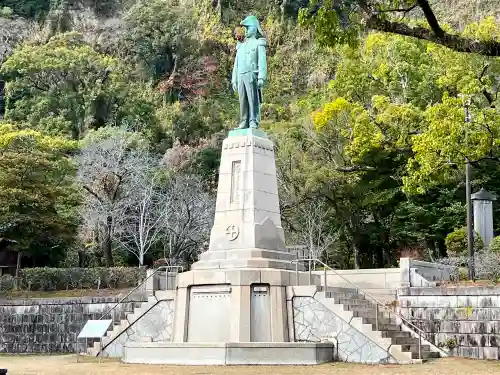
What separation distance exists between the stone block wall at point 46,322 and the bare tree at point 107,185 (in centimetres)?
874

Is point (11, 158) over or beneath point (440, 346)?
over

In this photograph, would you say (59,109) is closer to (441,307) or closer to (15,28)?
(15,28)

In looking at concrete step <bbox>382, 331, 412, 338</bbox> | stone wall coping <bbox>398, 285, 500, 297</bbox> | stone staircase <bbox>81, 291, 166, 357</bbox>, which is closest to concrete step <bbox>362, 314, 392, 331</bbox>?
concrete step <bbox>382, 331, 412, 338</bbox>

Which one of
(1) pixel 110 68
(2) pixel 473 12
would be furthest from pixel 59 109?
(2) pixel 473 12

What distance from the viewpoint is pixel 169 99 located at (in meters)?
52.6

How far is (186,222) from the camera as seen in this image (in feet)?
114

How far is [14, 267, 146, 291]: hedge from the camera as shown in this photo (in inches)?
1159

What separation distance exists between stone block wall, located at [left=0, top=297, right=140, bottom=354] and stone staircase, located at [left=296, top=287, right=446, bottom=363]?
7.94 meters

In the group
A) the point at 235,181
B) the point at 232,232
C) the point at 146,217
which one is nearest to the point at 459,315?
the point at 232,232

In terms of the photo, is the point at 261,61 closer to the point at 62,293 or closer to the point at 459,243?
the point at 459,243

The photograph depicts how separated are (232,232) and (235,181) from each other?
1.42 metres

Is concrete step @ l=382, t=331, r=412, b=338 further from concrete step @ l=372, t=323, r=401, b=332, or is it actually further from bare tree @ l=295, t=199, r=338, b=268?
bare tree @ l=295, t=199, r=338, b=268

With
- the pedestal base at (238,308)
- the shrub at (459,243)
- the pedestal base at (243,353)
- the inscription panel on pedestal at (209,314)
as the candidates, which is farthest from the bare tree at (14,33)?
the pedestal base at (243,353)

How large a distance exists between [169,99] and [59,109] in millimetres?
8143
